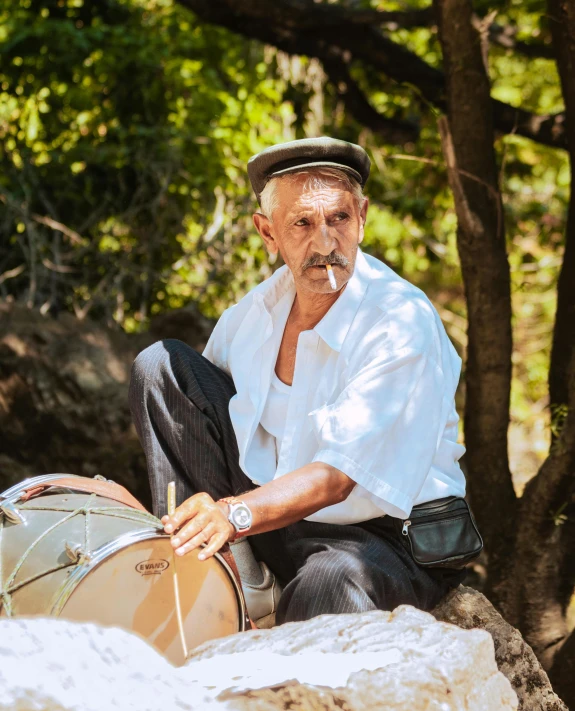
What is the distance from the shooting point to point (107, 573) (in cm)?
214

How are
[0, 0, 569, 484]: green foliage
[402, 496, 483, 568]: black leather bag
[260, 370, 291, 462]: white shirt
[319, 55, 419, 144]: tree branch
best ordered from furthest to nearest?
[0, 0, 569, 484]: green foliage
[319, 55, 419, 144]: tree branch
[260, 370, 291, 462]: white shirt
[402, 496, 483, 568]: black leather bag

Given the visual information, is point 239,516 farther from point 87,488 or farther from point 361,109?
point 361,109

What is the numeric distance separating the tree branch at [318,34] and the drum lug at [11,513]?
9.12ft

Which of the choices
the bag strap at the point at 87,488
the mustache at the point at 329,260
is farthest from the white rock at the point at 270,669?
the mustache at the point at 329,260

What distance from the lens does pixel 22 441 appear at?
15.8 feet

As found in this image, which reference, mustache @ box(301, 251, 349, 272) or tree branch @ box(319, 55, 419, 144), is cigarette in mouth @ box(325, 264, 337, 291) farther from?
tree branch @ box(319, 55, 419, 144)

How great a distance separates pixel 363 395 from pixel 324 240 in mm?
500

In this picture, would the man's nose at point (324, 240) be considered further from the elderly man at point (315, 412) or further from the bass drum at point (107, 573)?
the bass drum at point (107, 573)

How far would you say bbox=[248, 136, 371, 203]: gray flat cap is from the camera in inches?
107

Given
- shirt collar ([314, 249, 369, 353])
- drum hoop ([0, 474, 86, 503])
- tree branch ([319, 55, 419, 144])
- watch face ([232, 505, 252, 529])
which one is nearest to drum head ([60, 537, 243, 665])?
watch face ([232, 505, 252, 529])

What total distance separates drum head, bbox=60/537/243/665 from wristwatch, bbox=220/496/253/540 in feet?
0.31

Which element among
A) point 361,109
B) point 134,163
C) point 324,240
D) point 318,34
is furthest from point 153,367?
point 134,163

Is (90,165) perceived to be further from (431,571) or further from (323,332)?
(431,571)

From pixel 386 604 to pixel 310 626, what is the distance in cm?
66
